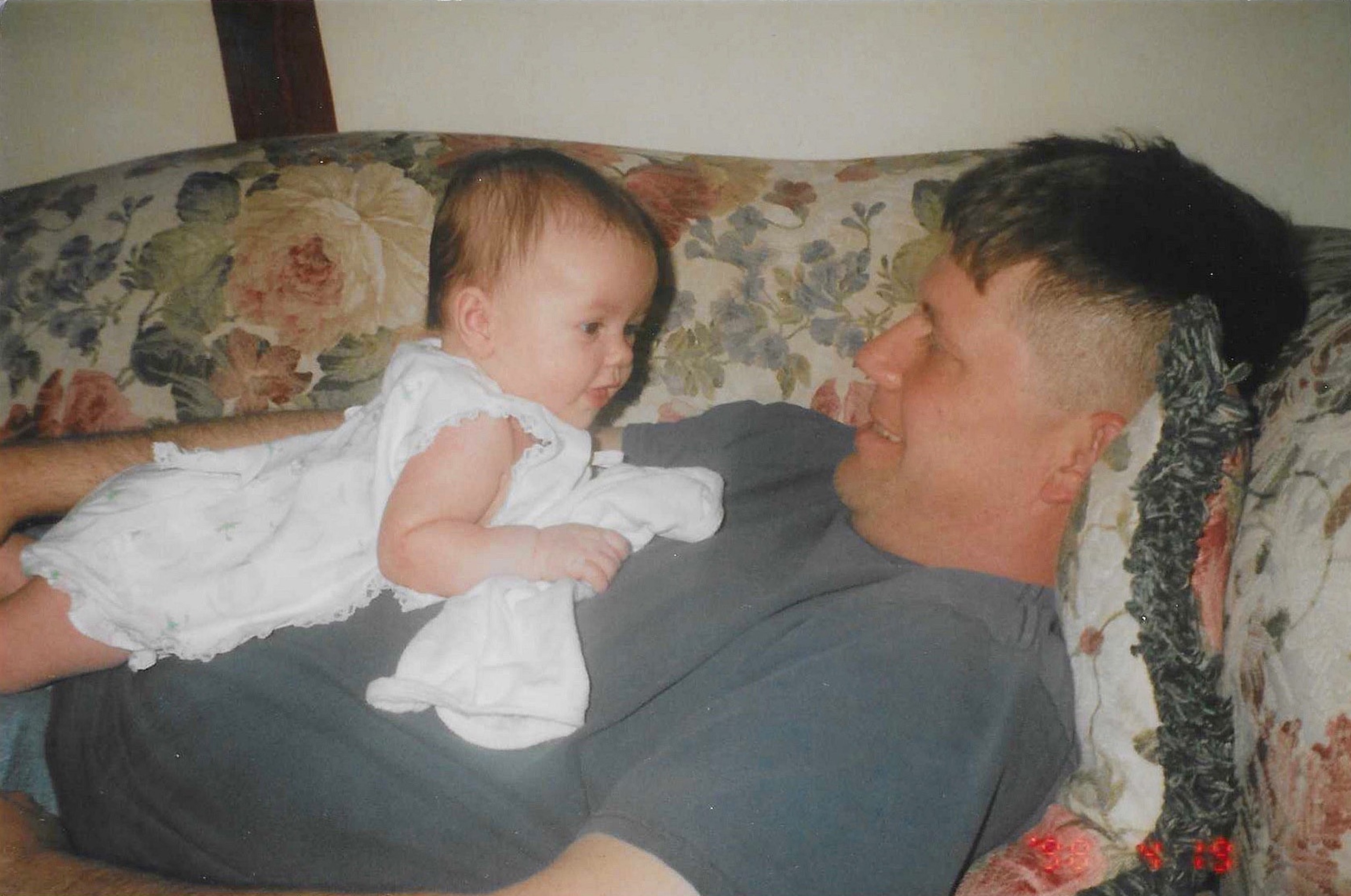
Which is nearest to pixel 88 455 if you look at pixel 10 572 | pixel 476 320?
pixel 10 572

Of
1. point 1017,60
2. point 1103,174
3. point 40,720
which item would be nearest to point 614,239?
point 1103,174

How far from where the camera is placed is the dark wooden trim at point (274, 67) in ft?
5.59

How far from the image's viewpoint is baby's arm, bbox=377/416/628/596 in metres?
0.86

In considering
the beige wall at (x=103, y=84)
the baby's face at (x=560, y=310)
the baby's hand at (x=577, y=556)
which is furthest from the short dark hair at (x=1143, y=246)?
the beige wall at (x=103, y=84)

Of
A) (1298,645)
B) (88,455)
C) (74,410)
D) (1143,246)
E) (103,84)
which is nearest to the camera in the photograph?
(1298,645)

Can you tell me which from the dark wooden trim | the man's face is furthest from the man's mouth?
the dark wooden trim

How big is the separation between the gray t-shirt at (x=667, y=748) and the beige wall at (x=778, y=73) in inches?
45.8

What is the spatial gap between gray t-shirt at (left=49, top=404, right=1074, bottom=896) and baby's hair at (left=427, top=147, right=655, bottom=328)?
0.45m

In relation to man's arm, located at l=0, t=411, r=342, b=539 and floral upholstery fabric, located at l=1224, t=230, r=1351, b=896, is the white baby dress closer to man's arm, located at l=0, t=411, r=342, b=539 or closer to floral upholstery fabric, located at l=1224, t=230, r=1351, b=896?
man's arm, located at l=0, t=411, r=342, b=539

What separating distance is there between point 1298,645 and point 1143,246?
1.58 ft

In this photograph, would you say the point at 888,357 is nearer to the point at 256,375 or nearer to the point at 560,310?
the point at 560,310

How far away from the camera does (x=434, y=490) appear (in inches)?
34.5

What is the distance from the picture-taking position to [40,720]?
99 centimetres

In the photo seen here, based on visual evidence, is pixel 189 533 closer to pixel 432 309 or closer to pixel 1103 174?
pixel 432 309
